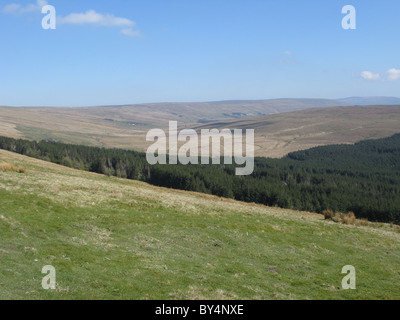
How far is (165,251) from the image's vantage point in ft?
70.4

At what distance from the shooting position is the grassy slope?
50.2 feet

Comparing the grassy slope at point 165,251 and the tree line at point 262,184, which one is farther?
the tree line at point 262,184

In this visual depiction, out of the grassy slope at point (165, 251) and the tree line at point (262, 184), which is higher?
the grassy slope at point (165, 251)

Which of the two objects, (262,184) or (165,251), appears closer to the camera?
(165,251)

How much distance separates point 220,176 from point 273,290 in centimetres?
9554

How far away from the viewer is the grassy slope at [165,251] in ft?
50.2

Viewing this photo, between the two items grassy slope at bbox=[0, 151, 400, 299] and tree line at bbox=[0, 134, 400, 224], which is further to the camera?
tree line at bbox=[0, 134, 400, 224]

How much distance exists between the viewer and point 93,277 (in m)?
15.5

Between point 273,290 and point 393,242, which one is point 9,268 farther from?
point 393,242

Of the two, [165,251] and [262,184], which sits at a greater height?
[165,251]

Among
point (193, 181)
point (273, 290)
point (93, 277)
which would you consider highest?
point (93, 277)
